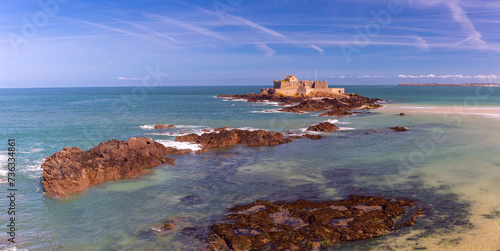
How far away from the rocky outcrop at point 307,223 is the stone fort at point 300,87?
71.1 metres

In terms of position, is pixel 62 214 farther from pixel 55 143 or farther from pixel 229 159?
pixel 55 143

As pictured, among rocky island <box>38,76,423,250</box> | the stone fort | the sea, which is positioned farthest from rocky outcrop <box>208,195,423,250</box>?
the stone fort

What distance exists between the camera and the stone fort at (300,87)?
8281 centimetres

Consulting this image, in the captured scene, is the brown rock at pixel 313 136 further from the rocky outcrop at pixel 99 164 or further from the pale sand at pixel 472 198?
the rocky outcrop at pixel 99 164

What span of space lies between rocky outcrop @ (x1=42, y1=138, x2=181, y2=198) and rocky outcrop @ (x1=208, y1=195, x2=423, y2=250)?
8168 millimetres

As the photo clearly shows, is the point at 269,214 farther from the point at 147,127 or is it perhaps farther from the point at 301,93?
the point at 301,93

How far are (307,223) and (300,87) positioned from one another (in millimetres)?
75131

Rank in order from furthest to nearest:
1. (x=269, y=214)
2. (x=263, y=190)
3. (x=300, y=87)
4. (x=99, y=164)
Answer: (x=300, y=87) → (x=99, y=164) → (x=263, y=190) → (x=269, y=214)

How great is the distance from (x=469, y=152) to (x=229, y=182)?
56.3 ft

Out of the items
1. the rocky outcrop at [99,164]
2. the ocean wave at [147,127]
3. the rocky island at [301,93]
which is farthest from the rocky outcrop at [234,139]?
the rocky island at [301,93]

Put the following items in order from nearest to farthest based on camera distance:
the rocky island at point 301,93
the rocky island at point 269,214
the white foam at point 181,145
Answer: the rocky island at point 269,214
the white foam at point 181,145
the rocky island at point 301,93

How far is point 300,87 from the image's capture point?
8456cm

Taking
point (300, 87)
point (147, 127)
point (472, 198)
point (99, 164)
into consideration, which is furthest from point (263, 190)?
point (300, 87)

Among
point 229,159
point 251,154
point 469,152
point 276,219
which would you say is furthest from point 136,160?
point 469,152
